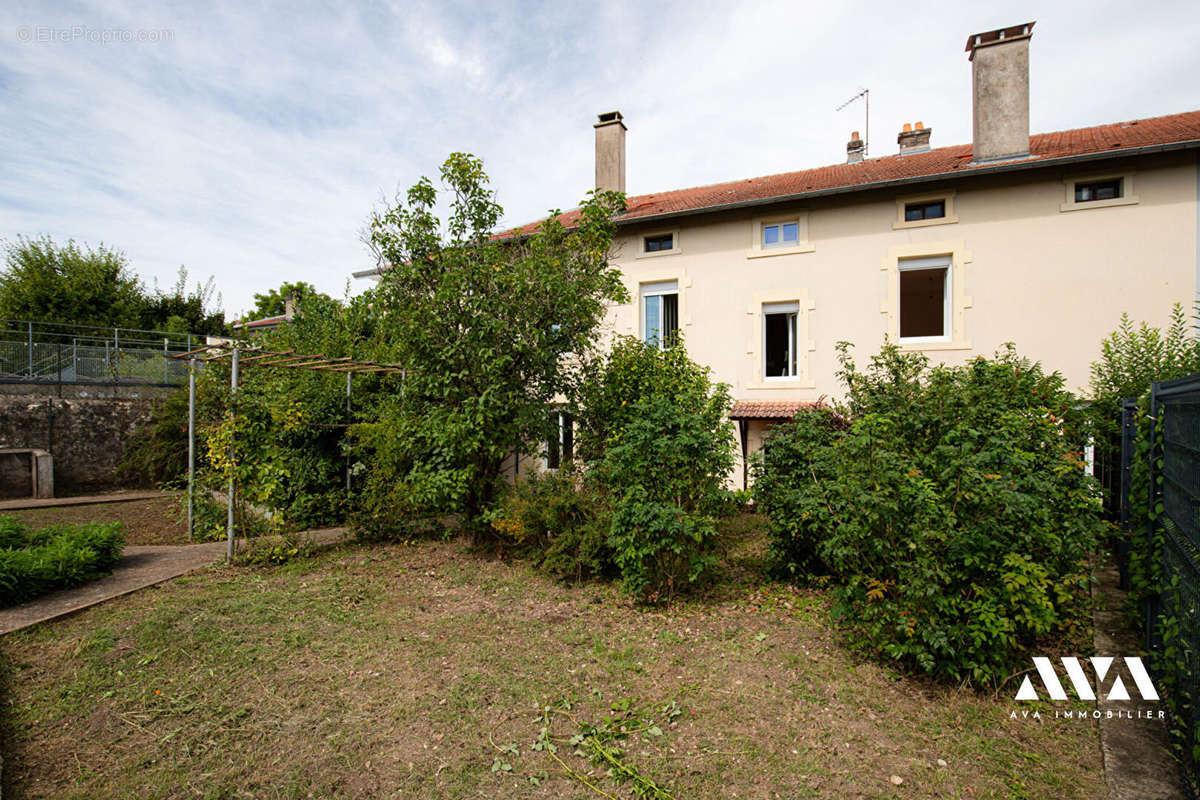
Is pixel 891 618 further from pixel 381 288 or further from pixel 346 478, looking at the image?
pixel 346 478

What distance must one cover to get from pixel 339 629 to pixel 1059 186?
490 inches

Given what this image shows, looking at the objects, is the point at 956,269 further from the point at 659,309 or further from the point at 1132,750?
the point at 1132,750

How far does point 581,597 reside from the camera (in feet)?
18.4

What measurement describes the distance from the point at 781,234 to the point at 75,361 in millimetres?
18600

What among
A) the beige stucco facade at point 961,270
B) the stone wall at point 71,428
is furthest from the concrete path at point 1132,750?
the stone wall at point 71,428

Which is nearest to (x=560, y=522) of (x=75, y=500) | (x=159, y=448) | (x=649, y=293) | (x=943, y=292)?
(x=649, y=293)

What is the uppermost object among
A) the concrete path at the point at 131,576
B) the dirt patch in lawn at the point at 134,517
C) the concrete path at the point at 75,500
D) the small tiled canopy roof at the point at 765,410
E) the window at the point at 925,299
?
the window at the point at 925,299

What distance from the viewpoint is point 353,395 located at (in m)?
9.17

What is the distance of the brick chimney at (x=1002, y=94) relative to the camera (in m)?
10.0

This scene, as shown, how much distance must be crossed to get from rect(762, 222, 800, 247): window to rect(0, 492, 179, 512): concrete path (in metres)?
Answer: 13.1

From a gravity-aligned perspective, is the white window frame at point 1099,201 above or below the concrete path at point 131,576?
above

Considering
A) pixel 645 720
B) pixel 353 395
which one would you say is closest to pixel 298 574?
pixel 353 395

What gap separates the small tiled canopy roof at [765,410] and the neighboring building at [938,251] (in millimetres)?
49

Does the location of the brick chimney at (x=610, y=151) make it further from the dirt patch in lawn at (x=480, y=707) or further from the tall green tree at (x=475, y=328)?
the dirt patch in lawn at (x=480, y=707)
